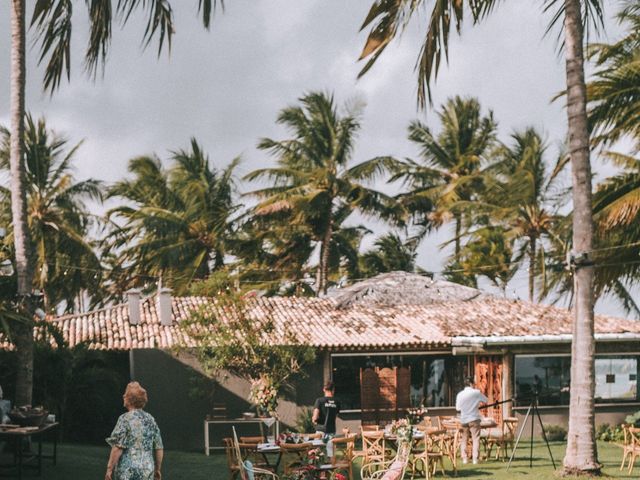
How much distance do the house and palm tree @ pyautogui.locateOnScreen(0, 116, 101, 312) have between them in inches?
249

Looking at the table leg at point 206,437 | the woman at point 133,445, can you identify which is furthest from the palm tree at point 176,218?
the woman at point 133,445

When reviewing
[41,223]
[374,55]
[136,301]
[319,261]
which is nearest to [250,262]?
[319,261]

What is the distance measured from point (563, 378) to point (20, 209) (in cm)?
1558

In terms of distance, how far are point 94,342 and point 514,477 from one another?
11.6 metres

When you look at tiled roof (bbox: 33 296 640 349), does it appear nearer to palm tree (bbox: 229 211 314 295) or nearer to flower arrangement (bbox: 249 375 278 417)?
flower arrangement (bbox: 249 375 278 417)

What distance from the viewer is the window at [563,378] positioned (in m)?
25.3

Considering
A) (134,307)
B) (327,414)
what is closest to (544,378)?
(134,307)

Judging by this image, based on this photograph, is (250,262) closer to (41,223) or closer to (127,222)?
(127,222)

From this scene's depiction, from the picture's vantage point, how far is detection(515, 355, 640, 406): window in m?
25.3

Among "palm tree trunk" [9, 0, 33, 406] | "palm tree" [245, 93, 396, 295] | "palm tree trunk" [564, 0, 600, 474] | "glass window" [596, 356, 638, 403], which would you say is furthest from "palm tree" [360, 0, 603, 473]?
"palm tree" [245, 93, 396, 295]

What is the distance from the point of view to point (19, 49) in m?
16.3

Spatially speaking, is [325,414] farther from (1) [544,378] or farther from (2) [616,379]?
(2) [616,379]

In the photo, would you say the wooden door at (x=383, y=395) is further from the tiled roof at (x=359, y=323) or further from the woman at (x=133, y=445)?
the woman at (x=133, y=445)

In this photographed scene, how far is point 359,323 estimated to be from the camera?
26.4 m
